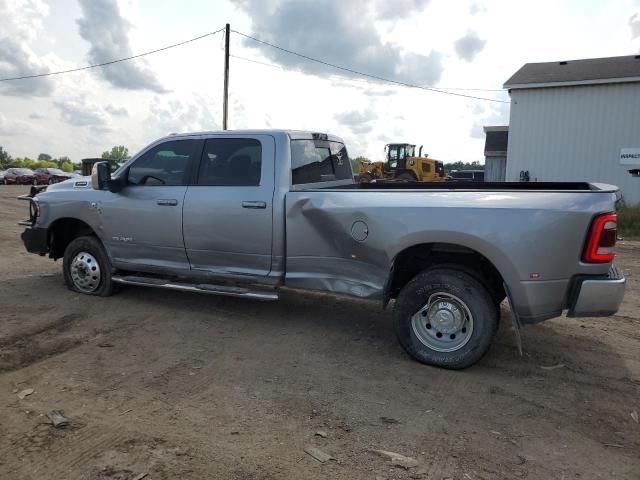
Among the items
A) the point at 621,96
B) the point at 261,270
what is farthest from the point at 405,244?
the point at 621,96

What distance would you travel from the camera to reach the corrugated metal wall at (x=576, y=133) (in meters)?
17.0

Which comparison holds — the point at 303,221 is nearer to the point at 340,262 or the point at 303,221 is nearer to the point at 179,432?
the point at 340,262

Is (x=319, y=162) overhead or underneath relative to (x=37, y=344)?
overhead

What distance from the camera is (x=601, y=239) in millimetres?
3711

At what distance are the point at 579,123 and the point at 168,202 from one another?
16359 millimetres

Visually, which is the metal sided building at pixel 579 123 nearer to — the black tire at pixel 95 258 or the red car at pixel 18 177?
the black tire at pixel 95 258

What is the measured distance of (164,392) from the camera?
379 centimetres

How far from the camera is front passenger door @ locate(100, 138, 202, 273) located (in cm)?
560

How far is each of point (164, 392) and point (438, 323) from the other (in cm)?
222

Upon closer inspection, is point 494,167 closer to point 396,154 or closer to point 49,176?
point 396,154

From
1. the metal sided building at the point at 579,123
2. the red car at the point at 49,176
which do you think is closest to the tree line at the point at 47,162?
the red car at the point at 49,176

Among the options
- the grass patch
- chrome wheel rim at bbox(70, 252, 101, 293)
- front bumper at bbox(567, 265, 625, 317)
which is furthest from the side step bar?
the grass patch

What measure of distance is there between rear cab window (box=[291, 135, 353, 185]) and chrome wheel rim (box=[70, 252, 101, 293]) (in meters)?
2.84

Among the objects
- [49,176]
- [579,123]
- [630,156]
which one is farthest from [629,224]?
[49,176]
